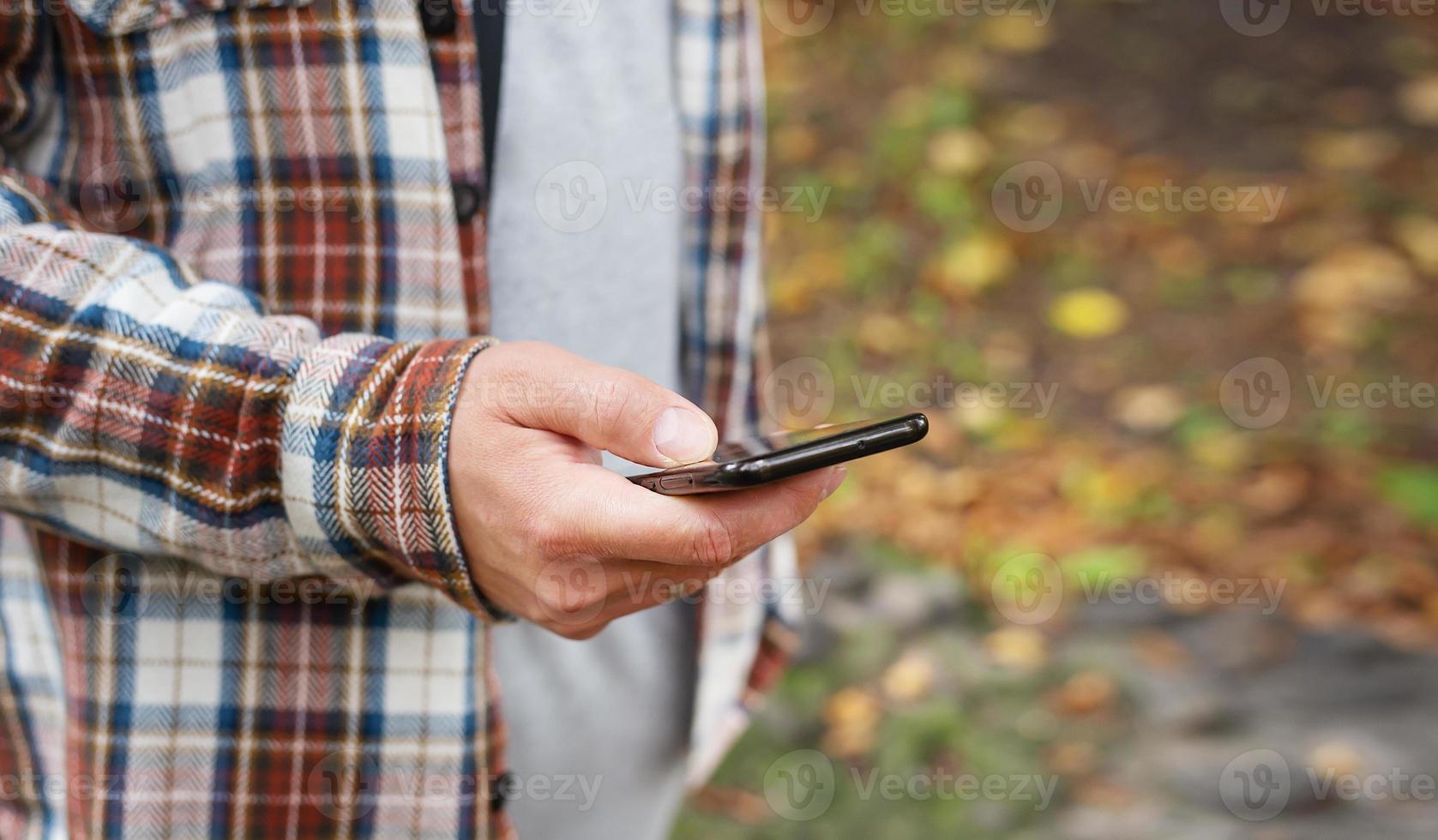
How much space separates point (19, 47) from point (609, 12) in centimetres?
69

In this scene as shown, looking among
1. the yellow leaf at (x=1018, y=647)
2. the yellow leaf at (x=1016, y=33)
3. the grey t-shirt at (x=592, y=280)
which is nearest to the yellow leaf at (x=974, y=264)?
the yellow leaf at (x=1016, y=33)

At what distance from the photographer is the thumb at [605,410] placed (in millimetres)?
954

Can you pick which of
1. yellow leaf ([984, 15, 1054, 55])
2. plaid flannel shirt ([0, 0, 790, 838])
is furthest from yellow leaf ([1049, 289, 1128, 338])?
plaid flannel shirt ([0, 0, 790, 838])

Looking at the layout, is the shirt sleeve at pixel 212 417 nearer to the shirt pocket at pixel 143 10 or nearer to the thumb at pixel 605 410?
the thumb at pixel 605 410

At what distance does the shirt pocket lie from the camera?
3.82ft

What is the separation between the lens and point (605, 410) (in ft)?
3.14

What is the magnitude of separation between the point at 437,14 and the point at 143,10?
12.1 inches

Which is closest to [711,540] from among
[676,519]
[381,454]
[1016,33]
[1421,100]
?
[676,519]

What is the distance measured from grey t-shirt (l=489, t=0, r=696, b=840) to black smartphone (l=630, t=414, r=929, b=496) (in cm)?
55

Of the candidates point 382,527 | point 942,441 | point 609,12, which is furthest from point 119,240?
point 942,441

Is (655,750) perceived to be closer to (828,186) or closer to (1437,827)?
(1437,827)

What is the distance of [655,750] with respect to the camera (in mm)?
1634

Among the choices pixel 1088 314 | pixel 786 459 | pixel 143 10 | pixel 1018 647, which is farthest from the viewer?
pixel 1088 314

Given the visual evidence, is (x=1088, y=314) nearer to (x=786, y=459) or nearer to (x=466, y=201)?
(x=466, y=201)
